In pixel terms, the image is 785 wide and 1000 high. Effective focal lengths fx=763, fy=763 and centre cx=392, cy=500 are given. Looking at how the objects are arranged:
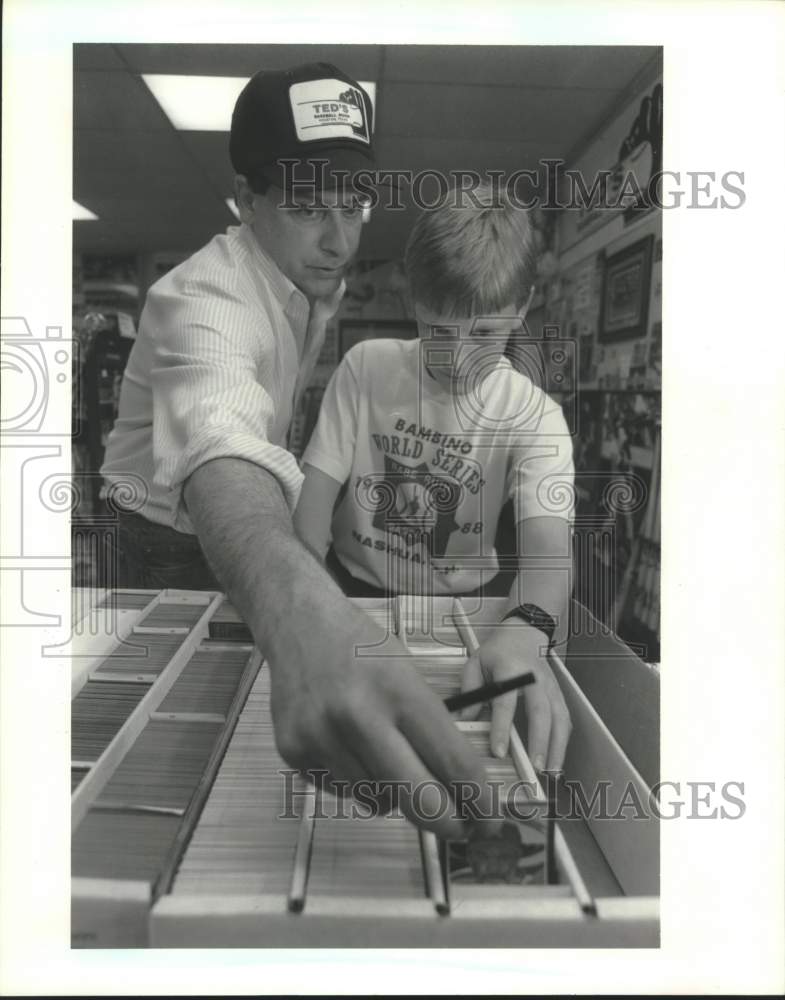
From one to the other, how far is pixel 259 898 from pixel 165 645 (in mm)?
497

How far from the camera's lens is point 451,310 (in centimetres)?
129

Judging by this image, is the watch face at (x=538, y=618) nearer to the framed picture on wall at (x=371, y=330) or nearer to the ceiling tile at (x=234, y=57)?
the framed picture on wall at (x=371, y=330)

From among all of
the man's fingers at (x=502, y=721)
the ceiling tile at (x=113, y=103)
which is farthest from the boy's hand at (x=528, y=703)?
the ceiling tile at (x=113, y=103)

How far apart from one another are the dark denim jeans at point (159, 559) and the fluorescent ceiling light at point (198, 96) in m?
0.63

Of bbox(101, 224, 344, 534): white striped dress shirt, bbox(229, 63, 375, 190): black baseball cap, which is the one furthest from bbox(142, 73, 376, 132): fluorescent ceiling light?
bbox(101, 224, 344, 534): white striped dress shirt

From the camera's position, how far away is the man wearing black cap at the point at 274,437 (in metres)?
0.67

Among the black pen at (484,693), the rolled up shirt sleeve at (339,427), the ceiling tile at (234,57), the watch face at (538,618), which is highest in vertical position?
the ceiling tile at (234,57)

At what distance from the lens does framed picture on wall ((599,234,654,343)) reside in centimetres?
132

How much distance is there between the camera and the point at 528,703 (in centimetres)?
94

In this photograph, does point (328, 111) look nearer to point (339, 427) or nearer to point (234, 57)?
point (234, 57)

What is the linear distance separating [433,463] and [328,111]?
23.4 inches

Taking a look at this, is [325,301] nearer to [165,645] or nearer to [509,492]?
[509,492]

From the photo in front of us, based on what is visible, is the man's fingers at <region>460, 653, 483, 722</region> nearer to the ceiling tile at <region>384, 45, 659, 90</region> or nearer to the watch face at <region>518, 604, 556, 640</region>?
the watch face at <region>518, 604, 556, 640</region>

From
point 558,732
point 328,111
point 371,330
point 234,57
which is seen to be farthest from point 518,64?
point 558,732
